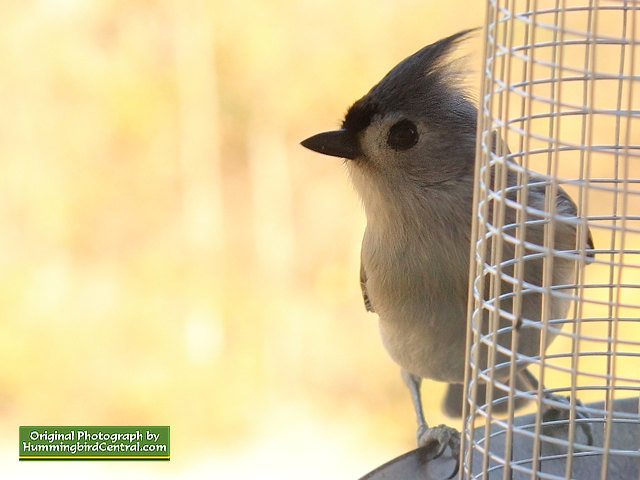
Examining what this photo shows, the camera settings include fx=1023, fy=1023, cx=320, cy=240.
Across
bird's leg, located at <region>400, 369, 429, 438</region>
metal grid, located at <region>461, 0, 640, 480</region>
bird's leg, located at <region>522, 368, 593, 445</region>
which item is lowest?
bird's leg, located at <region>400, 369, 429, 438</region>

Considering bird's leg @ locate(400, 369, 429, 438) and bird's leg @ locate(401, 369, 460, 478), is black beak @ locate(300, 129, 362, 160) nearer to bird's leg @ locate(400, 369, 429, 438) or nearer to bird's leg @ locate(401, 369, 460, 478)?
bird's leg @ locate(401, 369, 460, 478)

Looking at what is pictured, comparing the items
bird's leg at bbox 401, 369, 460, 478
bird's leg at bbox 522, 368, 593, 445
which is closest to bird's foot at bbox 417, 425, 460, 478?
bird's leg at bbox 401, 369, 460, 478

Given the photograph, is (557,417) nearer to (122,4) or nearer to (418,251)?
(418,251)

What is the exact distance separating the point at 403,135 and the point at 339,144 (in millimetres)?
116

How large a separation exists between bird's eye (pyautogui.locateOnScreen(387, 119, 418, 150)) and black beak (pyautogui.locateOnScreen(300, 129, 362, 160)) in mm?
63

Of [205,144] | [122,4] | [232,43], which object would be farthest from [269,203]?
[122,4]

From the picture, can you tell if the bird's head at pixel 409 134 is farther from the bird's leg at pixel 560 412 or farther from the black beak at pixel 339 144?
the bird's leg at pixel 560 412

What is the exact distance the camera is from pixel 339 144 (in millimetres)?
1835

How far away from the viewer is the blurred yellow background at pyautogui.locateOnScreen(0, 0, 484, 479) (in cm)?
471

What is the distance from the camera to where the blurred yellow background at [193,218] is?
4711mm

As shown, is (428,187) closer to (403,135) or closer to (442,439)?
(403,135)

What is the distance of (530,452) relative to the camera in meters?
1.51

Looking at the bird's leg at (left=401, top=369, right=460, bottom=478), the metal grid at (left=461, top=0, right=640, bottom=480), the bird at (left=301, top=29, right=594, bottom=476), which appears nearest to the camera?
the metal grid at (left=461, top=0, right=640, bottom=480)

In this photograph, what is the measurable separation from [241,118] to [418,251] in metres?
3.32
